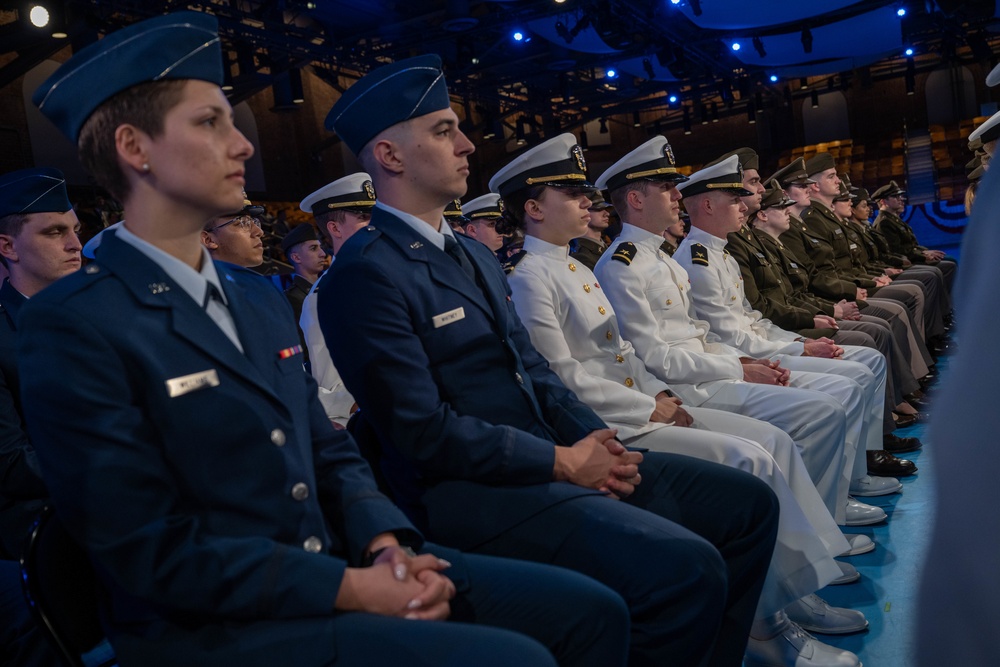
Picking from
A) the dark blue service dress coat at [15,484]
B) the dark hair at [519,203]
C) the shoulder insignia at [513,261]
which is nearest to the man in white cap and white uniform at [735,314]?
the dark hair at [519,203]

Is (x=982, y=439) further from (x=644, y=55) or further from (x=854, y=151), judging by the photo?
(x=854, y=151)

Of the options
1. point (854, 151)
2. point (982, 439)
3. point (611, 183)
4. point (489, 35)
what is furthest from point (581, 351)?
point (854, 151)

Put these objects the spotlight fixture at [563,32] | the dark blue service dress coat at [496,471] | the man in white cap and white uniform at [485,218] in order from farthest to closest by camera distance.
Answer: the spotlight fixture at [563,32] → the man in white cap and white uniform at [485,218] → the dark blue service dress coat at [496,471]

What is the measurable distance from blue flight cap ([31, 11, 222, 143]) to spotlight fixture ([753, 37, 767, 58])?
15350mm

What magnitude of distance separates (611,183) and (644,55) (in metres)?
13.2

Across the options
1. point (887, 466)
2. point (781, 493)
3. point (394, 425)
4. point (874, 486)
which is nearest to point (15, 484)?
point (394, 425)

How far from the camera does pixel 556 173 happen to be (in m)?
3.11

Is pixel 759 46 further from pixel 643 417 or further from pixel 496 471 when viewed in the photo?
pixel 496 471

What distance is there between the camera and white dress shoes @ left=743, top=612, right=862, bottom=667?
2389mm

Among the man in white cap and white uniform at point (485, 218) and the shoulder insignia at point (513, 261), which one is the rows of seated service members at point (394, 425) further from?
the man in white cap and white uniform at point (485, 218)

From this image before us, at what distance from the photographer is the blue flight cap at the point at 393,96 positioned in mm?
2229

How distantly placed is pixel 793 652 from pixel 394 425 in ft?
4.54

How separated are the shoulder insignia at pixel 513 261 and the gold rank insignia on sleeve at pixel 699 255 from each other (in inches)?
55.7

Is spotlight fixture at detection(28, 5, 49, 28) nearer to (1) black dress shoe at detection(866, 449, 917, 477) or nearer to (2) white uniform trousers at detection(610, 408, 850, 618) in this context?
(2) white uniform trousers at detection(610, 408, 850, 618)
